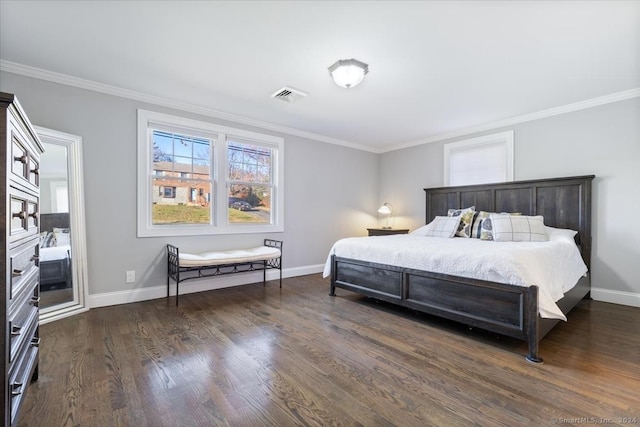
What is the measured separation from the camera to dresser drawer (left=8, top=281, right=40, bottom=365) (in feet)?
3.88

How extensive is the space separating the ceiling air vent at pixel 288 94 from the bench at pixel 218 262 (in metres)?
1.93

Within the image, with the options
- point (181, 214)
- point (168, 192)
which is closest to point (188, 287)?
point (181, 214)

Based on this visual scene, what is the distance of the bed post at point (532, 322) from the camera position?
80.0 inches

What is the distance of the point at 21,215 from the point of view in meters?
1.33

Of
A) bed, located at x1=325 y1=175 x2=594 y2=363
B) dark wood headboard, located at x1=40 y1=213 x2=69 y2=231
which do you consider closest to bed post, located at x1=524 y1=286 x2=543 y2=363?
bed, located at x1=325 y1=175 x2=594 y2=363

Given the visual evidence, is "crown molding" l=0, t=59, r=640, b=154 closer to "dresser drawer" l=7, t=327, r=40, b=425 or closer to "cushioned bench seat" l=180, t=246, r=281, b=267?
"cushioned bench seat" l=180, t=246, r=281, b=267

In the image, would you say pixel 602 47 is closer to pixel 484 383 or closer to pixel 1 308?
pixel 484 383

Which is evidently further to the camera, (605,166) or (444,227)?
(444,227)

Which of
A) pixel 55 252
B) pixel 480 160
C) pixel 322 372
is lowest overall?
pixel 322 372

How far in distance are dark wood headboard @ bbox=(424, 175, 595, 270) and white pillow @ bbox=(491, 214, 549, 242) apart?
1.53 feet

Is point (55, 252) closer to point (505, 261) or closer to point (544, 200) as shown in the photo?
point (505, 261)

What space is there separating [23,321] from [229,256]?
214cm

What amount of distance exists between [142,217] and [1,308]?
96.9 inches

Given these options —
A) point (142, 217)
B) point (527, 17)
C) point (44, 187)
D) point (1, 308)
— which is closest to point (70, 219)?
point (44, 187)
